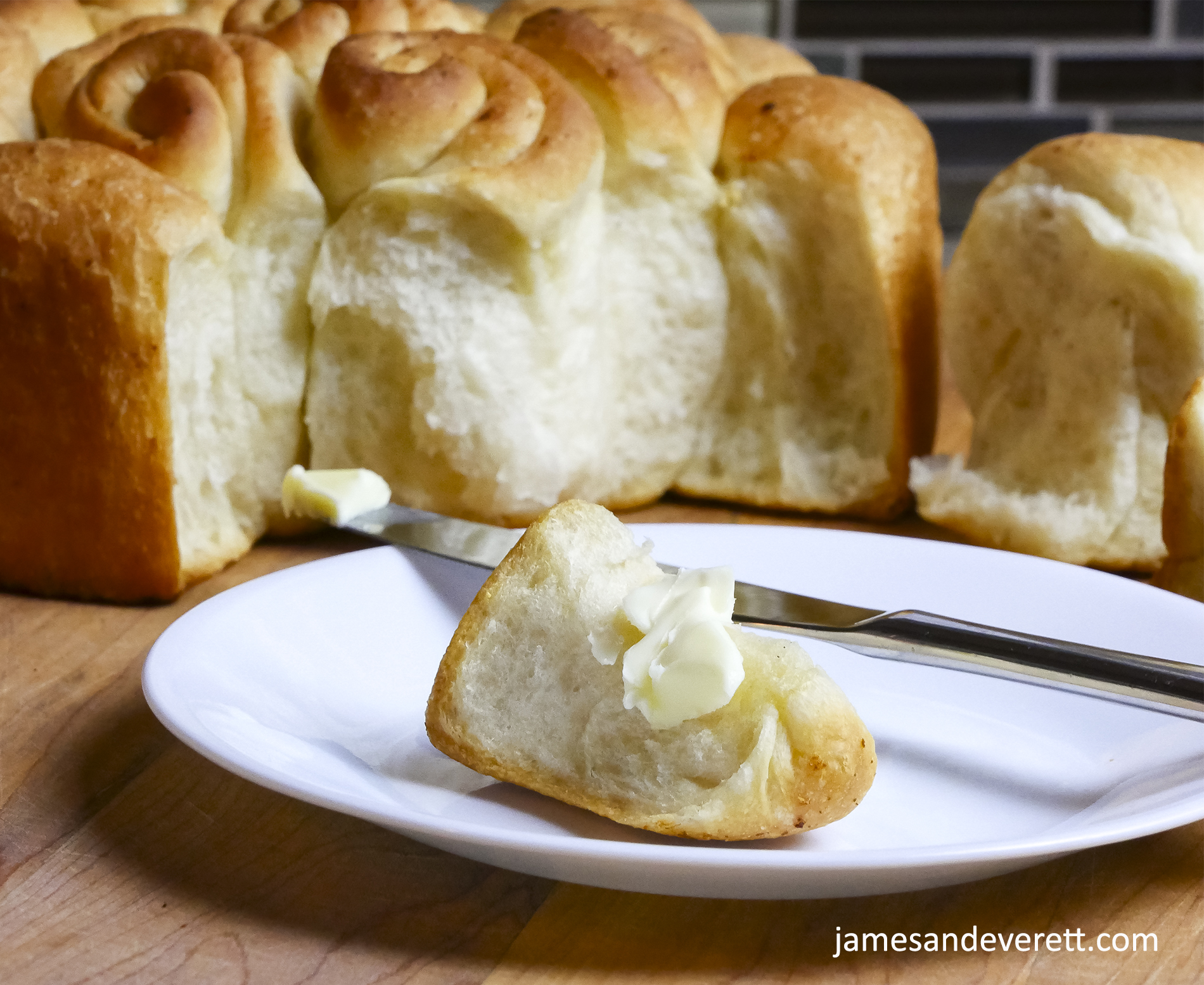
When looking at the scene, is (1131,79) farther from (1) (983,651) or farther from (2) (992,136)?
(1) (983,651)

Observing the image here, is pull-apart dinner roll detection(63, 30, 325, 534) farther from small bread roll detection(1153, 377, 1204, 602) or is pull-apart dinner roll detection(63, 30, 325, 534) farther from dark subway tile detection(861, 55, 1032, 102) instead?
dark subway tile detection(861, 55, 1032, 102)

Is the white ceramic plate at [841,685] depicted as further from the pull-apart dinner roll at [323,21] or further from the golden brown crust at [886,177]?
the pull-apart dinner roll at [323,21]

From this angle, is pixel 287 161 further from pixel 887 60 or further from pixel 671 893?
pixel 887 60

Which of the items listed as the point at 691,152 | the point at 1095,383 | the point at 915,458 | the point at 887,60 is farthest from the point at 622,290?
the point at 887,60

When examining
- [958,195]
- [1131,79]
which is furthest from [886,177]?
[1131,79]

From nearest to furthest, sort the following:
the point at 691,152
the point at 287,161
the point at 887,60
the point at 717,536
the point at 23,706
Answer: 1. the point at 23,706
2. the point at 717,536
3. the point at 287,161
4. the point at 691,152
5. the point at 887,60

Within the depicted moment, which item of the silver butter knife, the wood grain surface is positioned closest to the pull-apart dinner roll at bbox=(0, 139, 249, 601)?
the wood grain surface

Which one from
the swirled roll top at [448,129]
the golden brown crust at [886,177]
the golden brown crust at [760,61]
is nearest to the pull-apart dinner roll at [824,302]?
the golden brown crust at [886,177]
